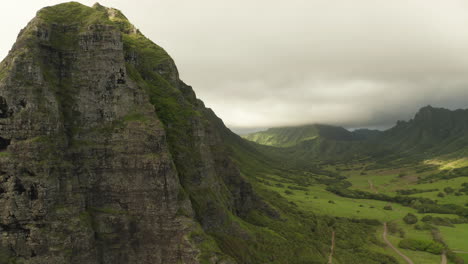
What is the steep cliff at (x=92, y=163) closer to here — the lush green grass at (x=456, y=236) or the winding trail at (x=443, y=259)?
the winding trail at (x=443, y=259)

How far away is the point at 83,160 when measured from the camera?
70625mm

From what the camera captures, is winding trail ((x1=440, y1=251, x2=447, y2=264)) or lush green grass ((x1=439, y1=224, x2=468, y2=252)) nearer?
winding trail ((x1=440, y1=251, x2=447, y2=264))

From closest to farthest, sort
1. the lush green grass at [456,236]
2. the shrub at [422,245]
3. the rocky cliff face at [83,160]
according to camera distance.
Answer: the rocky cliff face at [83,160] < the shrub at [422,245] < the lush green grass at [456,236]

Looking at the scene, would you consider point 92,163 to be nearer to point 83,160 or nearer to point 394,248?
point 83,160

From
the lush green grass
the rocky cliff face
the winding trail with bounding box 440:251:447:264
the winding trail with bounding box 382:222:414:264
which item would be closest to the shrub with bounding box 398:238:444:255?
the winding trail with bounding box 440:251:447:264

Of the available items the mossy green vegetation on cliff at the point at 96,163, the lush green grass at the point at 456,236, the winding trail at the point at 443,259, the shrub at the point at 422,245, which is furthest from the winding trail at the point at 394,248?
the mossy green vegetation on cliff at the point at 96,163

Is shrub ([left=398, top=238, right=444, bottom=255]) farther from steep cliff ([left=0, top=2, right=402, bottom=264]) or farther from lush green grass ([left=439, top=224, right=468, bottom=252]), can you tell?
steep cliff ([left=0, top=2, right=402, bottom=264])

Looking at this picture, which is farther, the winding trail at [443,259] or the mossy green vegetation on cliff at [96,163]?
the winding trail at [443,259]

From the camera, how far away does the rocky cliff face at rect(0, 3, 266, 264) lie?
197 feet

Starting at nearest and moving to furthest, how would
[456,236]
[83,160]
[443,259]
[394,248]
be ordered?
1. [83,160]
2. [443,259]
3. [394,248]
4. [456,236]

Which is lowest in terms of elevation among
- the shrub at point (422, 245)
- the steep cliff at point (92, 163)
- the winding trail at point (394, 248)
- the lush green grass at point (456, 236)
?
the lush green grass at point (456, 236)

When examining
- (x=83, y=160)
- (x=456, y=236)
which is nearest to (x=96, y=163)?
(x=83, y=160)

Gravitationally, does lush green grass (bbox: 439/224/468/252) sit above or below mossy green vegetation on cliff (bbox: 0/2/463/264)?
below

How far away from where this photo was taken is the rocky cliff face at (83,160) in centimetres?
6012
